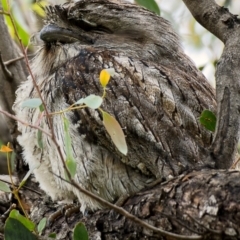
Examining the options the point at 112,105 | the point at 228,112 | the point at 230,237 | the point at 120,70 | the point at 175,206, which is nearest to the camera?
the point at 230,237

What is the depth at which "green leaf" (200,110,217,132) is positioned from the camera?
2.46 m

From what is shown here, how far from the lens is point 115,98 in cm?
261

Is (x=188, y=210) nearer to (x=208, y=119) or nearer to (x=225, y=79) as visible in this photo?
(x=208, y=119)

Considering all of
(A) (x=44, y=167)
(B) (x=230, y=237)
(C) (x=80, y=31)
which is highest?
(C) (x=80, y=31)

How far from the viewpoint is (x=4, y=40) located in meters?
3.85

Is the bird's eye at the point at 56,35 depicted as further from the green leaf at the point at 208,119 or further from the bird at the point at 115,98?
the green leaf at the point at 208,119

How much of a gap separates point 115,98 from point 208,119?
16.4 inches

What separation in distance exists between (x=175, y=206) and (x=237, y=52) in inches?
31.8

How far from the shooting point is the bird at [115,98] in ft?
8.47

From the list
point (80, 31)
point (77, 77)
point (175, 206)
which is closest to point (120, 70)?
point (77, 77)

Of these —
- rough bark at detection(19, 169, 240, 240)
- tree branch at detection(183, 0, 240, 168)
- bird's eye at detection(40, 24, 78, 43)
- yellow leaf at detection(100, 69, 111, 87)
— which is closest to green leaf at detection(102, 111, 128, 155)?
yellow leaf at detection(100, 69, 111, 87)

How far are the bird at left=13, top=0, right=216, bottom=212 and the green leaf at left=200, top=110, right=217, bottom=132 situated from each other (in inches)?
6.0

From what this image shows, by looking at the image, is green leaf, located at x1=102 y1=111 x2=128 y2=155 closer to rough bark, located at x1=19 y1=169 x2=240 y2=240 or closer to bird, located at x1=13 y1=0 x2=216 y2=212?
rough bark, located at x1=19 y1=169 x2=240 y2=240

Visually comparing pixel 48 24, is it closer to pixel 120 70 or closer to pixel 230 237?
pixel 120 70
